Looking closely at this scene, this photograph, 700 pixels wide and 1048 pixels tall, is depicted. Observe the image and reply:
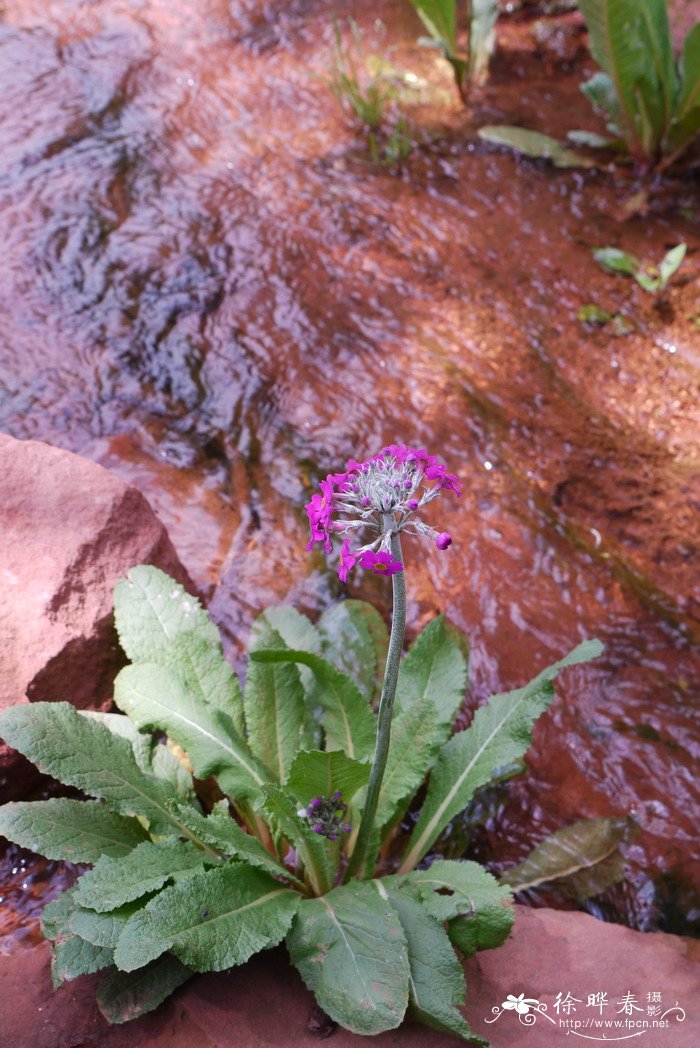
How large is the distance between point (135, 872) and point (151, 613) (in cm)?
73

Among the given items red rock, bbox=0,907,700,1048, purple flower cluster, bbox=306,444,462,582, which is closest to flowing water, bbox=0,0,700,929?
red rock, bbox=0,907,700,1048

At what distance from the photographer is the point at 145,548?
264cm

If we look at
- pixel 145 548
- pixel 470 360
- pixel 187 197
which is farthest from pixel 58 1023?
pixel 187 197

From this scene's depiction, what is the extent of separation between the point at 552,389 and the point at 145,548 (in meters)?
2.17

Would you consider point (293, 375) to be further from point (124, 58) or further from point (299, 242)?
point (124, 58)

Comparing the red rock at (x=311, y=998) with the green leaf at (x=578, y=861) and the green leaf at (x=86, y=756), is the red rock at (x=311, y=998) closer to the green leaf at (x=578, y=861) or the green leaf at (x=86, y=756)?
the green leaf at (x=578, y=861)

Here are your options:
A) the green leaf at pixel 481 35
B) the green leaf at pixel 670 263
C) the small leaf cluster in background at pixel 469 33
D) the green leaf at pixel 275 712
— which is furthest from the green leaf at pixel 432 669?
the green leaf at pixel 481 35

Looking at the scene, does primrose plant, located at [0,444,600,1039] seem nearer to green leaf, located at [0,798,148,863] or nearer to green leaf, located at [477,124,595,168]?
green leaf, located at [0,798,148,863]

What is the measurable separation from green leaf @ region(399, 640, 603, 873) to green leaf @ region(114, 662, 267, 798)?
1.59 feet

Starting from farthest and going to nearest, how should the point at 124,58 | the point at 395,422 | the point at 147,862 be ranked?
the point at 124,58 → the point at 395,422 → the point at 147,862

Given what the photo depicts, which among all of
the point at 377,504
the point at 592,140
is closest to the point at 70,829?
the point at 377,504

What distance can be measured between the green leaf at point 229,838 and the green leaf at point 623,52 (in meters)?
4.52

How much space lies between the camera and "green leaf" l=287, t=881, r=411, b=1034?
179 centimetres

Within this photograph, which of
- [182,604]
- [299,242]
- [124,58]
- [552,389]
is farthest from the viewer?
[124,58]
